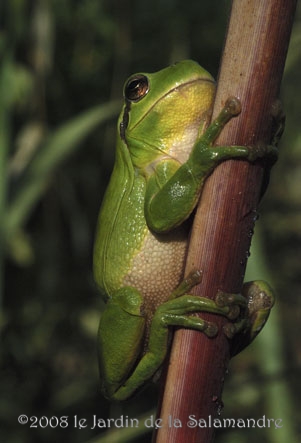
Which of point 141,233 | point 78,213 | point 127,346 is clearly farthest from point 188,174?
point 78,213

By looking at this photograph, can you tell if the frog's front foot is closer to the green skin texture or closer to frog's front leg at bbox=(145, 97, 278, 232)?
the green skin texture

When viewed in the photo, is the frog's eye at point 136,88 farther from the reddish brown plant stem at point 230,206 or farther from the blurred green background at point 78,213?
the blurred green background at point 78,213

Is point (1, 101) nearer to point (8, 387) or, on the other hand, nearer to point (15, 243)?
point (15, 243)

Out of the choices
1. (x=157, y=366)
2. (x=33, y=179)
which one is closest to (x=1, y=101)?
(x=33, y=179)

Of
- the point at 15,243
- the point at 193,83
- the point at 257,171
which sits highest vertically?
the point at 193,83

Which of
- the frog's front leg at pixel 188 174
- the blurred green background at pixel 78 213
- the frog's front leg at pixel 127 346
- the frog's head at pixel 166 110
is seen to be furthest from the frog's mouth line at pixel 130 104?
the blurred green background at pixel 78 213

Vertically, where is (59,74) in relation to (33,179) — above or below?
above

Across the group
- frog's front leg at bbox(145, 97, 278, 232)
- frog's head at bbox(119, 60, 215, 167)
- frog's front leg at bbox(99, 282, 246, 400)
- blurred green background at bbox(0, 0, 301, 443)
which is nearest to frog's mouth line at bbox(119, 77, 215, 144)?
frog's head at bbox(119, 60, 215, 167)
